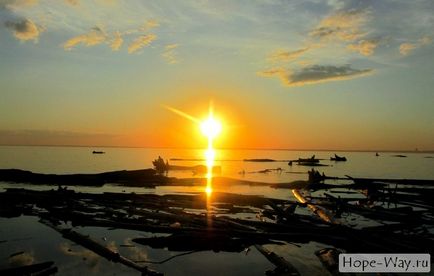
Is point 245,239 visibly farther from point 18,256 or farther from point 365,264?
point 18,256

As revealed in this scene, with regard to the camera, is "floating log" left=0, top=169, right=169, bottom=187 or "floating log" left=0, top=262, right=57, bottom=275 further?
"floating log" left=0, top=169, right=169, bottom=187

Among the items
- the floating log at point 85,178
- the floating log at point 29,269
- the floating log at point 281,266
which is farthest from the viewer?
the floating log at point 85,178

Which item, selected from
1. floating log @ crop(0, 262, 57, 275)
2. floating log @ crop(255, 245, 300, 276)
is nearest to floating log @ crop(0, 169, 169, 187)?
floating log @ crop(0, 262, 57, 275)

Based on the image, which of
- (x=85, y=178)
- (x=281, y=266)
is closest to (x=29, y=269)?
(x=281, y=266)

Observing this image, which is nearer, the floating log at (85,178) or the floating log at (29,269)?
the floating log at (29,269)

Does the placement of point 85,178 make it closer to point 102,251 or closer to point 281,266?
point 102,251

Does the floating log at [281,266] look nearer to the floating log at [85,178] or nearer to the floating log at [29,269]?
A: the floating log at [29,269]

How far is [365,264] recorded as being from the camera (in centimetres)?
1089

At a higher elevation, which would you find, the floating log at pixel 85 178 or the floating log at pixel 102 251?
the floating log at pixel 85 178

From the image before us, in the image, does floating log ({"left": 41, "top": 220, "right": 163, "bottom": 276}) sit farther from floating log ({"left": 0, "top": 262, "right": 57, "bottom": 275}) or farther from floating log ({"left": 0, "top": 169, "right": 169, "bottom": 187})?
floating log ({"left": 0, "top": 169, "right": 169, "bottom": 187})

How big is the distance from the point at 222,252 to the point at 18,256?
285 inches

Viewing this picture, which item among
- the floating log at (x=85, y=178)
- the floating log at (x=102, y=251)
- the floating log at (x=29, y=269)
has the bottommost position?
the floating log at (x=29, y=269)

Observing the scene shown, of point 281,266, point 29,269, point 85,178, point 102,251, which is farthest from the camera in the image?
point 85,178

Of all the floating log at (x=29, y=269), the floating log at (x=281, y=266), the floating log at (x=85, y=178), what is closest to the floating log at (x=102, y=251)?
the floating log at (x=29, y=269)
